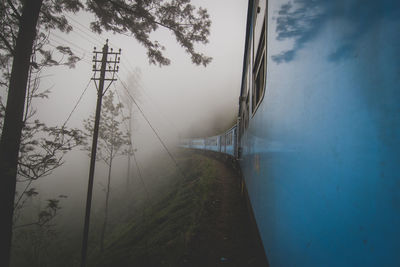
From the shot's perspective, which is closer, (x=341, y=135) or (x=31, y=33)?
(x=341, y=135)

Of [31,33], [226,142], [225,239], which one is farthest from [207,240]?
[226,142]

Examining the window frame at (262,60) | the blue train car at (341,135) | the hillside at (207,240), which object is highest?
the window frame at (262,60)

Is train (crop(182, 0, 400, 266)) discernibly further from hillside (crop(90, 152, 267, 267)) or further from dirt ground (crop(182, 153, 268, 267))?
hillside (crop(90, 152, 267, 267))

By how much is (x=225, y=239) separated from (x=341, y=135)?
4.60 m

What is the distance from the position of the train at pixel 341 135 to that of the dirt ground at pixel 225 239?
186 cm

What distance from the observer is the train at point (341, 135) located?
0.42 m

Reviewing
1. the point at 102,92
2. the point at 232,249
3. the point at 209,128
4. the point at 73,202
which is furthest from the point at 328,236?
the point at 209,128

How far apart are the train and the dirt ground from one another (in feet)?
6.12

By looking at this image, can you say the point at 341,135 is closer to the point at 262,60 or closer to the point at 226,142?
the point at 262,60

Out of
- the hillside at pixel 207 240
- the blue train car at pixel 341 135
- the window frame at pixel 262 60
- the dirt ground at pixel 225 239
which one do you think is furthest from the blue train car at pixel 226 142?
the blue train car at pixel 341 135

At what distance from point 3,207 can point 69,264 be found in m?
12.2

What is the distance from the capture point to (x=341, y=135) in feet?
1.94

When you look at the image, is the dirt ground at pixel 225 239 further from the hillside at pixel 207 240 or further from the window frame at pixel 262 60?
the window frame at pixel 262 60

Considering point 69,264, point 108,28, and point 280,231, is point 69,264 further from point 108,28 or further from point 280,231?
point 280,231
